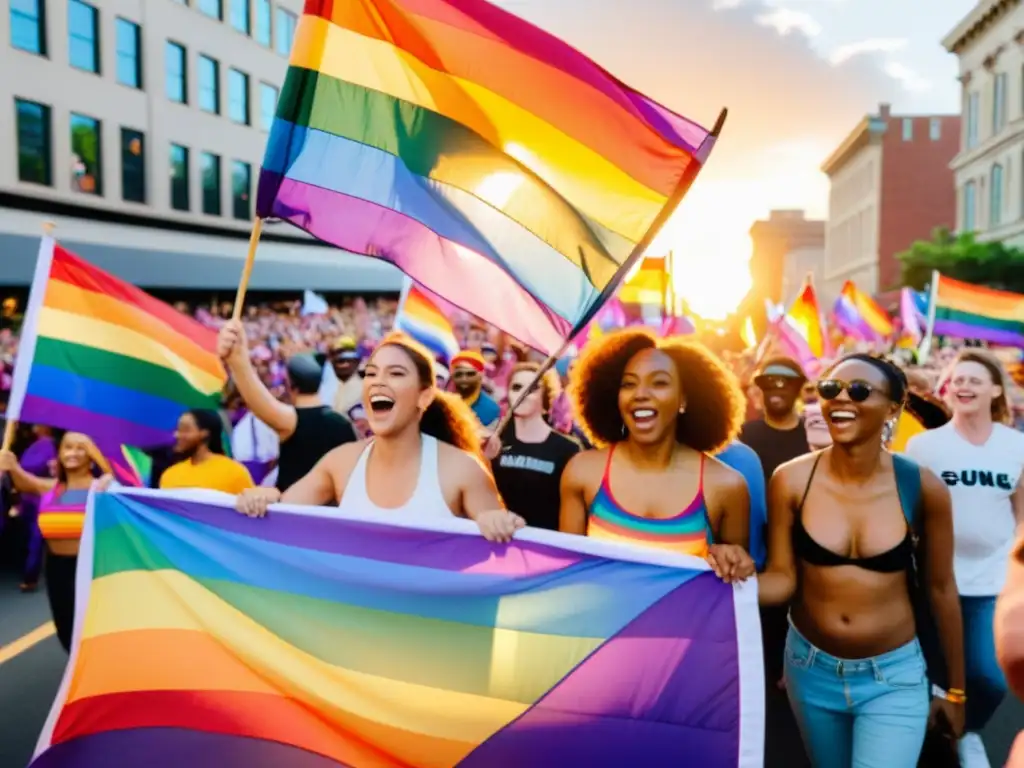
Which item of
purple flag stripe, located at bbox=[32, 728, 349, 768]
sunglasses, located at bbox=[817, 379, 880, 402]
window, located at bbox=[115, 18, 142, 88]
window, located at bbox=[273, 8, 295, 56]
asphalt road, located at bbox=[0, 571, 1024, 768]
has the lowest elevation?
asphalt road, located at bbox=[0, 571, 1024, 768]

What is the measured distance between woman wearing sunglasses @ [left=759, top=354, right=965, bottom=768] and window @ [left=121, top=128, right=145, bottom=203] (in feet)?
99.9

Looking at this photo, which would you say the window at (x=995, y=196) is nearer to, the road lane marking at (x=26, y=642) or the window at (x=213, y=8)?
the window at (x=213, y=8)

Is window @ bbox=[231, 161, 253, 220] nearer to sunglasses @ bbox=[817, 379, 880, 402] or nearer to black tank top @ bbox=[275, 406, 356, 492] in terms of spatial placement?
black tank top @ bbox=[275, 406, 356, 492]

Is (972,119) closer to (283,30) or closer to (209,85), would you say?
(283,30)

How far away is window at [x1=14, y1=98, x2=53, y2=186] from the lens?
25.7 m

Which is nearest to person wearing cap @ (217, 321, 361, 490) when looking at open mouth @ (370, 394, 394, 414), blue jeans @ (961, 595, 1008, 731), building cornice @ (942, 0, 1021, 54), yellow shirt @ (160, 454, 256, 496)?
yellow shirt @ (160, 454, 256, 496)

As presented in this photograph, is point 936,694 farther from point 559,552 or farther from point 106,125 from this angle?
point 106,125

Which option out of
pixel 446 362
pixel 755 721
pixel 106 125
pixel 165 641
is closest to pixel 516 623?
pixel 755 721

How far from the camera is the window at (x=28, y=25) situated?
82.9 ft

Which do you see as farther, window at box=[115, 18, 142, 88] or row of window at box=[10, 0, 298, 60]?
window at box=[115, 18, 142, 88]

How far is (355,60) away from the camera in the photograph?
400cm

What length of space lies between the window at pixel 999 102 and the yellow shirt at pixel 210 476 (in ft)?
187

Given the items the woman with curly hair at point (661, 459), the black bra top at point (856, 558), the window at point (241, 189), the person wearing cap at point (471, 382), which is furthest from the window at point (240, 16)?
the black bra top at point (856, 558)

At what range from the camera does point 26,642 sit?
249 inches
